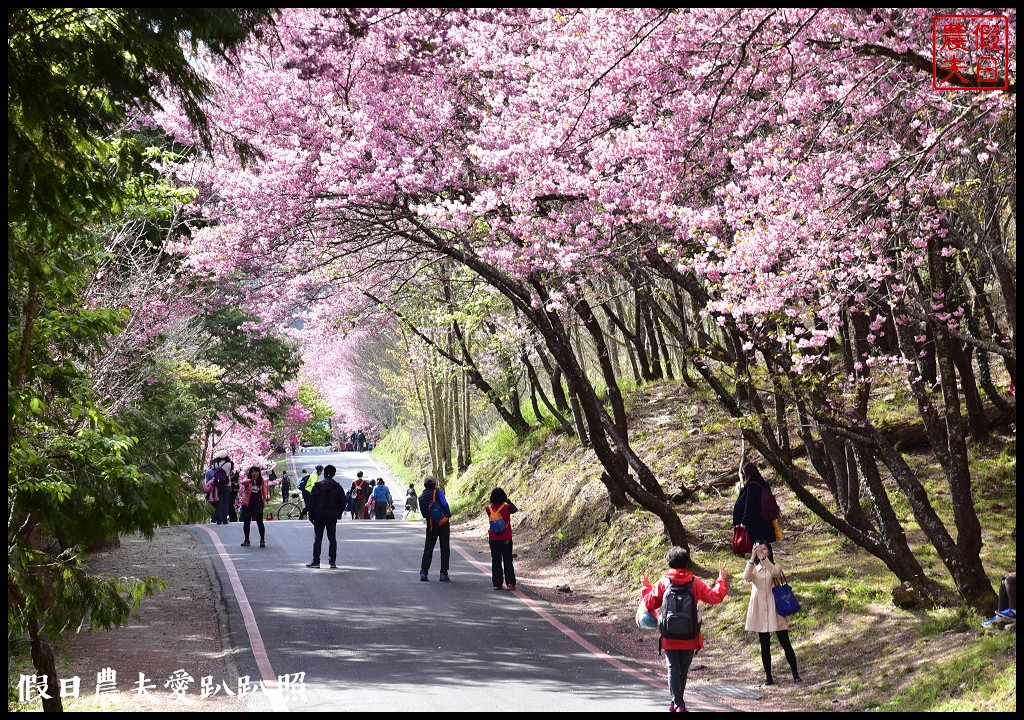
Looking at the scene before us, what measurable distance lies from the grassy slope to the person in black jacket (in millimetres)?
775

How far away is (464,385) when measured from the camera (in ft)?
103

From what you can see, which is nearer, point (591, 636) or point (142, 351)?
point (591, 636)

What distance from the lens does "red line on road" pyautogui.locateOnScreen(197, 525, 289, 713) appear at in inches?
376

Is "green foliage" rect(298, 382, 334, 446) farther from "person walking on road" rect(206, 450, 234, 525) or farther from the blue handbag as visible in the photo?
the blue handbag

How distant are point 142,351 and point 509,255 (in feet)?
28.3

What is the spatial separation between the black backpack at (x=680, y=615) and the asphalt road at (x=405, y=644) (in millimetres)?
997

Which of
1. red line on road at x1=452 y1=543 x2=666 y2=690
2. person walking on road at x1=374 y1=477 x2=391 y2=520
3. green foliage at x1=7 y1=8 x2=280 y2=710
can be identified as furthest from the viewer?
person walking on road at x1=374 y1=477 x2=391 y2=520

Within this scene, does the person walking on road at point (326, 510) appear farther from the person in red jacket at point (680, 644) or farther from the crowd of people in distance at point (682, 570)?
the person in red jacket at point (680, 644)

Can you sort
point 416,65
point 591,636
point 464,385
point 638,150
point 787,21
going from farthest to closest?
point 464,385 → point 416,65 → point 591,636 → point 638,150 → point 787,21

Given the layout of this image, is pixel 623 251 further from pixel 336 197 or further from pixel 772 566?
pixel 772 566

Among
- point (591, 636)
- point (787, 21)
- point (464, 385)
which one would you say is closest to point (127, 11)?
point (787, 21)

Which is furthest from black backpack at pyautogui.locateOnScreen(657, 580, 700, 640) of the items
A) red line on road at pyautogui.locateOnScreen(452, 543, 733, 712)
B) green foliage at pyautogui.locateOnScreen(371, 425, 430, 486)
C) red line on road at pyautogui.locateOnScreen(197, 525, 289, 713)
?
green foliage at pyautogui.locateOnScreen(371, 425, 430, 486)

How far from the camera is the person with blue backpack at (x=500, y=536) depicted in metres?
15.8

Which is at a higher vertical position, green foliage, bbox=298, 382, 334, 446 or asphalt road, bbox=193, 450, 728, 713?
green foliage, bbox=298, 382, 334, 446
